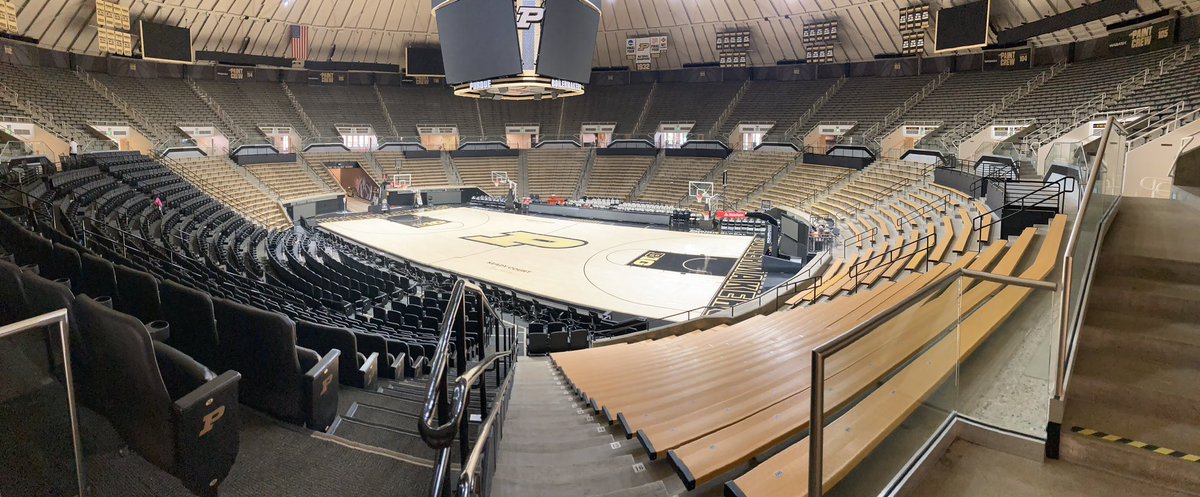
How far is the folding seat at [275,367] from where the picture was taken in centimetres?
341

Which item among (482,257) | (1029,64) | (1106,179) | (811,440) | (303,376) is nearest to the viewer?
(811,440)

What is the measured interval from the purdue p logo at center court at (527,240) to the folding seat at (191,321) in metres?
20.4

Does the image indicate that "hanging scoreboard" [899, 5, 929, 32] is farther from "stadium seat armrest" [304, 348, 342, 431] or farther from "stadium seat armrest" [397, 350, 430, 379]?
"stadium seat armrest" [304, 348, 342, 431]

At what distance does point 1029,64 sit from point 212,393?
3770 cm

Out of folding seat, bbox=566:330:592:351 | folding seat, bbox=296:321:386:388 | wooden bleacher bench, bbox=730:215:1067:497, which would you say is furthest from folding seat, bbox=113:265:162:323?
folding seat, bbox=566:330:592:351

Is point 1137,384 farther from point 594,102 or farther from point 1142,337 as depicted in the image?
point 594,102

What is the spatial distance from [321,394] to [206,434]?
90 centimetres

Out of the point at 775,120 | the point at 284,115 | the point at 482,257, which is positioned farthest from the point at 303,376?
the point at 284,115

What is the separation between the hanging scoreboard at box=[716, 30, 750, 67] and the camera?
37000 millimetres

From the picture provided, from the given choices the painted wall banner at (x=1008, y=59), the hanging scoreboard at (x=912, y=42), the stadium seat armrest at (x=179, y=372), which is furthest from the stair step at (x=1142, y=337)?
the painted wall banner at (x=1008, y=59)

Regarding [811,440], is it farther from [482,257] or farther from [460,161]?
[460,161]

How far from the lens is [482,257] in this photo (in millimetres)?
22031

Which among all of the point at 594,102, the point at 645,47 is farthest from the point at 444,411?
the point at 594,102

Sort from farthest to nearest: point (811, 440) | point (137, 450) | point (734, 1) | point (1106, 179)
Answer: point (734, 1) → point (1106, 179) → point (137, 450) → point (811, 440)
